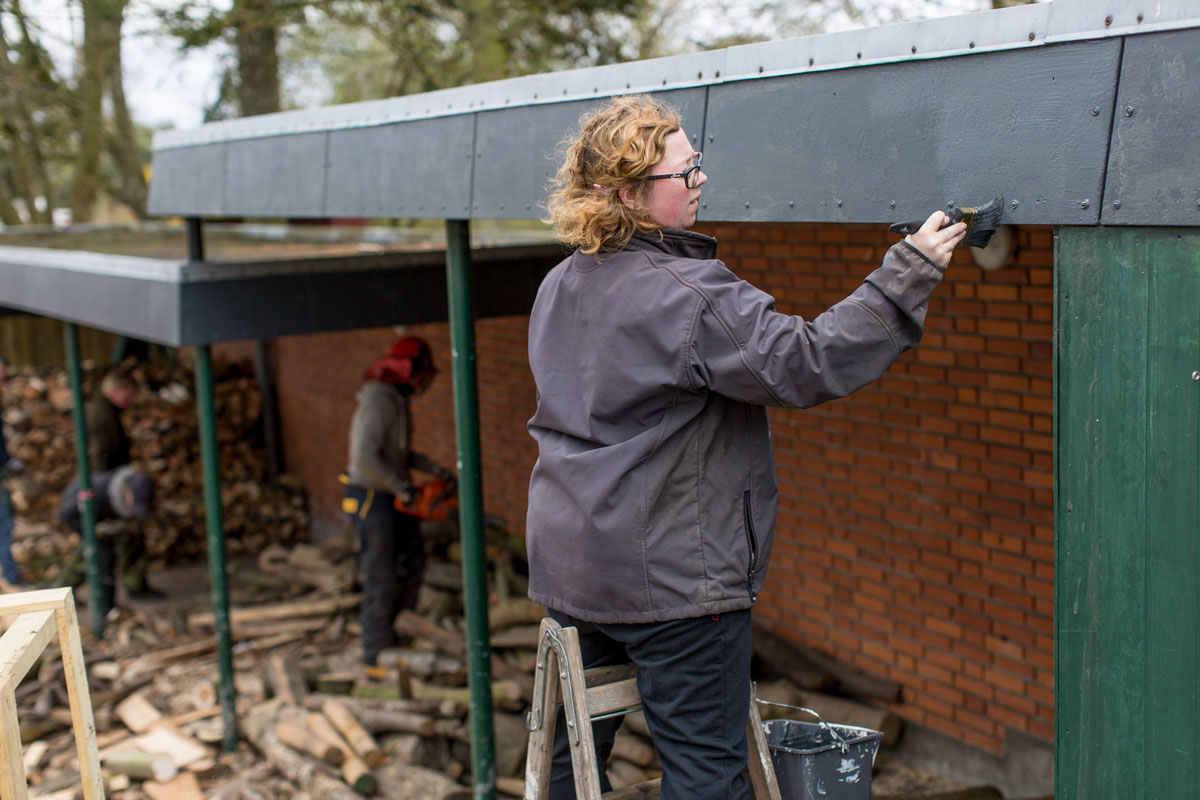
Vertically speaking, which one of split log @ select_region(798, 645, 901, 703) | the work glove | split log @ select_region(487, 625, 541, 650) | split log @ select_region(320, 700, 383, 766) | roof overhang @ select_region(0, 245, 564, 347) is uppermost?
roof overhang @ select_region(0, 245, 564, 347)

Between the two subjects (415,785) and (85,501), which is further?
(85,501)

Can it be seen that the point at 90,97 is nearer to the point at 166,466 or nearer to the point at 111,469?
the point at 166,466

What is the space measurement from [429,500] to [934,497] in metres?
3.24

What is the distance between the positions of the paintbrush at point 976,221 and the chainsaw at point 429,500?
4.93 meters

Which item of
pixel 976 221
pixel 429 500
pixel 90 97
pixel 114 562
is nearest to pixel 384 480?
pixel 429 500

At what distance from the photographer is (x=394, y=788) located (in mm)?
5328

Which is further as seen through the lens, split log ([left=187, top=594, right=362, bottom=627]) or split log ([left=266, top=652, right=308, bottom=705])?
split log ([left=187, top=594, right=362, bottom=627])

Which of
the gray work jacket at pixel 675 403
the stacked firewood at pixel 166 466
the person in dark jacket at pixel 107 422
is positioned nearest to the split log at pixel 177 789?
the person in dark jacket at pixel 107 422

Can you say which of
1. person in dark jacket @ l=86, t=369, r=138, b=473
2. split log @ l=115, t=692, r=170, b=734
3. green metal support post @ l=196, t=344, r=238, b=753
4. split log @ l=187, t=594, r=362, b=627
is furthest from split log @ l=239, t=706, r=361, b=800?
person in dark jacket @ l=86, t=369, r=138, b=473

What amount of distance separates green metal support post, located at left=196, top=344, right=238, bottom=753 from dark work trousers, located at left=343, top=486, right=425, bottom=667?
32.6 inches

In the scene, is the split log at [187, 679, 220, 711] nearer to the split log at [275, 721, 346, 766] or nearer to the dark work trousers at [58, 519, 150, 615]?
the split log at [275, 721, 346, 766]

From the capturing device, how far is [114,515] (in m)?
9.23

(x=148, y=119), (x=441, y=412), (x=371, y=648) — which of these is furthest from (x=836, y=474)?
(x=148, y=119)

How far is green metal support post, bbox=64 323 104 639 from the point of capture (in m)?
8.80
